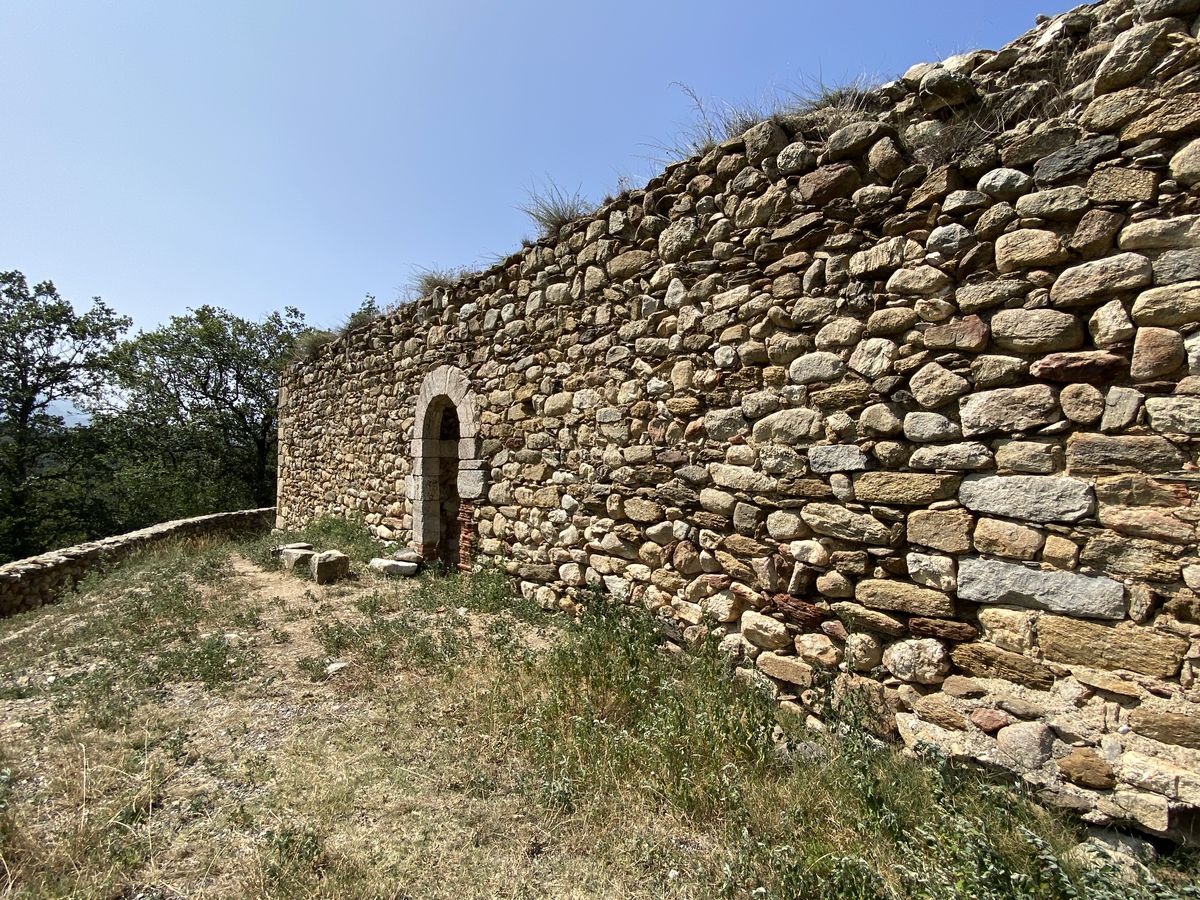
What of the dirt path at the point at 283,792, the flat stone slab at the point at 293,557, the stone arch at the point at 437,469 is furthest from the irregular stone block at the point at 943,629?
the flat stone slab at the point at 293,557

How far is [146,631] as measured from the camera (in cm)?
499

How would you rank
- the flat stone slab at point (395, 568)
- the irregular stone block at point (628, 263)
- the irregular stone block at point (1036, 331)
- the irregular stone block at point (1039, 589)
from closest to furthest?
the irregular stone block at point (1039, 589) < the irregular stone block at point (1036, 331) < the irregular stone block at point (628, 263) < the flat stone slab at point (395, 568)

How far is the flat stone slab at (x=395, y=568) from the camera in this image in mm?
6477

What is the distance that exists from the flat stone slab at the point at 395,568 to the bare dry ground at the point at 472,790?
2.24 m

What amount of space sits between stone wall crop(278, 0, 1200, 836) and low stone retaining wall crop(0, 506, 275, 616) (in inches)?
347

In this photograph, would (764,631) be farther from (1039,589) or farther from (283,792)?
(283,792)

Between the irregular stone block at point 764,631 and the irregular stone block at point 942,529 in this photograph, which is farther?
the irregular stone block at point 764,631

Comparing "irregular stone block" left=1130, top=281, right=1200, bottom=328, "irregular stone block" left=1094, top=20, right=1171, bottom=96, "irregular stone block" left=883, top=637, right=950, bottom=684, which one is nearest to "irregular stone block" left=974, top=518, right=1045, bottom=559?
"irregular stone block" left=883, top=637, right=950, bottom=684

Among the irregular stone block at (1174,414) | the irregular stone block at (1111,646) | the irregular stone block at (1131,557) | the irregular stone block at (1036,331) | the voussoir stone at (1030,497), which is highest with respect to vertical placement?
the irregular stone block at (1036,331)

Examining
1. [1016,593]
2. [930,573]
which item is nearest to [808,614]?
[930,573]

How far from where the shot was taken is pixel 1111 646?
222cm

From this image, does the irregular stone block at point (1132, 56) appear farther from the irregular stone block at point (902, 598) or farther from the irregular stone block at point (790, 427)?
the irregular stone block at point (902, 598)

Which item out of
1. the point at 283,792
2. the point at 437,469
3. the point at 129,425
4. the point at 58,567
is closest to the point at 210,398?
the point at 129,425

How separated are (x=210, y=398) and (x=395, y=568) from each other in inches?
713
